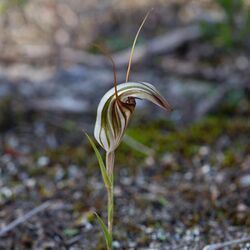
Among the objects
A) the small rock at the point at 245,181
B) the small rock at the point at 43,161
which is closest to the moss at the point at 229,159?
the small rock at the point at 245,181

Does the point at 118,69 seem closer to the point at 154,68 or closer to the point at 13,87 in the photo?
the point at 154,68

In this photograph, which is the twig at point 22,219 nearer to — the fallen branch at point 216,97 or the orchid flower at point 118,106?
the orchid flower at point 118,106

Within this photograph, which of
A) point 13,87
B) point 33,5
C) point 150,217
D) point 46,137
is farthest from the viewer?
point 33,5

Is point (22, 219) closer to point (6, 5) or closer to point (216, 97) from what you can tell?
point (216, 97)

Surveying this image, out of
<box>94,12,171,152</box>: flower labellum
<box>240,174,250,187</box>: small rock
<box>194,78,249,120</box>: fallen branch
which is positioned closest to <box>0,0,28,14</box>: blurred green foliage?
<box>194,78,249,120</box>: fallen branch

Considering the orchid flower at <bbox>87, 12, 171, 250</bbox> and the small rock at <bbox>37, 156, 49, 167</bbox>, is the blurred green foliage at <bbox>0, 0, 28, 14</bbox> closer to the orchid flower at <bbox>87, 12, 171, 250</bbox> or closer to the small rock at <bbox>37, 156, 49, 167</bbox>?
the small rock at <bbox>37, 156, 49, 167</bbox>

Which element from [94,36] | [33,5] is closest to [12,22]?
[33,5]
